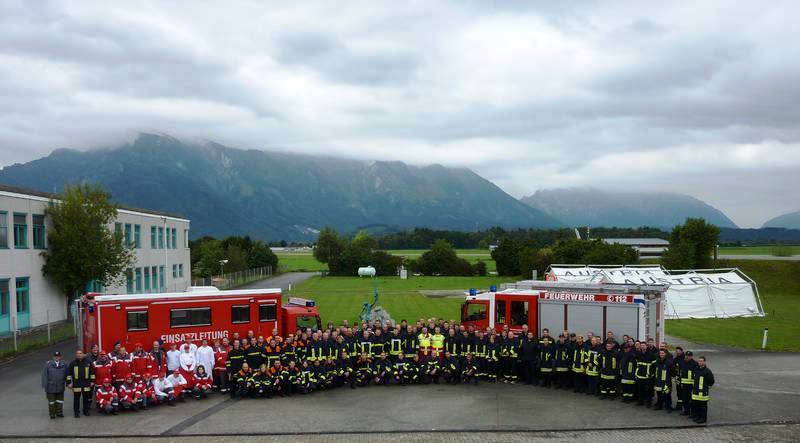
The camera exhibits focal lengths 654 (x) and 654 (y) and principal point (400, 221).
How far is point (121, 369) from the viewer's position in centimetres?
1563

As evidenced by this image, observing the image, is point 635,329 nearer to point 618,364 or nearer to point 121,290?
point 618,364

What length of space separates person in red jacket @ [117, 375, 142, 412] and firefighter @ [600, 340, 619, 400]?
11655 millimetres

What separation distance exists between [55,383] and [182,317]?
16.6ft

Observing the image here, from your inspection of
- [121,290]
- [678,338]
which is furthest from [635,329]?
[121,290]

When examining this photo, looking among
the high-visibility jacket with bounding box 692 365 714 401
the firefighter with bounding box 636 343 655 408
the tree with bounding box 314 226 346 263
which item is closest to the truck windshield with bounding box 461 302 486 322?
the firefighter with bounding box 636 343 655 408

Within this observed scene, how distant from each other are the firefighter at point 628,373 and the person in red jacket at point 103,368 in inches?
490

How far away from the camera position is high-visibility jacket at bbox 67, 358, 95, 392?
601 inches

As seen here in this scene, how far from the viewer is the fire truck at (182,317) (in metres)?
18.8

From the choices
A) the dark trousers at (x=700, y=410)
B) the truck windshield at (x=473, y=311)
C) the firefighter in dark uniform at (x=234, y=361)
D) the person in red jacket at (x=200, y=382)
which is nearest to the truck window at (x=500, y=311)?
the truck windshield at (x=473, y=311)

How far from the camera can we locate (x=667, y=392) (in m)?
15.5

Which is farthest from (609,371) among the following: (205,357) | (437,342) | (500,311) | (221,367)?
(205,357)

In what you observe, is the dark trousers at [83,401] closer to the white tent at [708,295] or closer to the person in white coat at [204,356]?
the person in white coat at [204,356]

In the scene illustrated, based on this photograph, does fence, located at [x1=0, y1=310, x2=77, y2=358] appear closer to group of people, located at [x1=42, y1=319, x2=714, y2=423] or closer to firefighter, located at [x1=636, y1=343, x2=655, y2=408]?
group of people, located at [x1=42, y1=319, x2=714, y2=423]

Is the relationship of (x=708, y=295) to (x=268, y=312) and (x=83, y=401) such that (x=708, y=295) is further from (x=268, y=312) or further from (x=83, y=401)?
(x=83, y=401)
